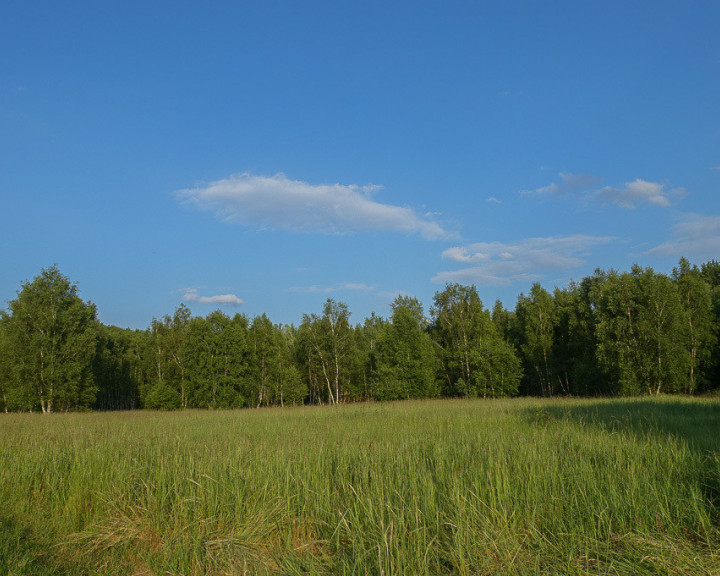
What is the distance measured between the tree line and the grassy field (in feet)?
96.5

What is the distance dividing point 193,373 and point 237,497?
38.2 metres

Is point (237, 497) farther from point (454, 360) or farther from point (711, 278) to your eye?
point (711, 278)

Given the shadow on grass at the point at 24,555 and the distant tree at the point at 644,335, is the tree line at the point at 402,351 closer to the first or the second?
the distant tree at the point at 644,335

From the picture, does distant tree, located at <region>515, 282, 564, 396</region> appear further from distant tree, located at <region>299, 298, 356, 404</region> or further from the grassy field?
the grassy field

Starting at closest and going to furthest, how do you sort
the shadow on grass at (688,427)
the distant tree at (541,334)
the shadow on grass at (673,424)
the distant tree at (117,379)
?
1. the shadow on grass at (688,427)
2. the shadow on grass at (673,424)
3. the distant tree at (541,334)
4. the distant tree at (117,379)

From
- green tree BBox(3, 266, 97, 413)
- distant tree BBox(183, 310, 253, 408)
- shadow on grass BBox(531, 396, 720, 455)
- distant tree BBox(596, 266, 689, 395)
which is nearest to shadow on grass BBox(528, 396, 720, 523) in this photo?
shadow on grass BBox(531, 396, 720, 455)

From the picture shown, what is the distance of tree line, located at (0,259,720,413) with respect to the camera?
32219 mm

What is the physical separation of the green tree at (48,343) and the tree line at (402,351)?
0.33 ft

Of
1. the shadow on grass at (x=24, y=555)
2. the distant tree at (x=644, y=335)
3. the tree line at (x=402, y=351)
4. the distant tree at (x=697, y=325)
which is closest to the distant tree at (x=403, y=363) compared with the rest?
the tree line at (x=402, y=351)

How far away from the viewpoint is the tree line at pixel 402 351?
32.2 metres

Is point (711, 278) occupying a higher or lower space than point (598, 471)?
higher

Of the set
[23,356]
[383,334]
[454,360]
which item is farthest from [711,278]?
[23,356]

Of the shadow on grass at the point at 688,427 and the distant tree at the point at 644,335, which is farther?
the distant tree at the point at 644,335

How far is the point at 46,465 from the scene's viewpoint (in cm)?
734
